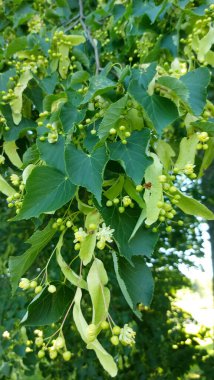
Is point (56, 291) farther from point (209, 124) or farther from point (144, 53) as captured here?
point (144, 53)

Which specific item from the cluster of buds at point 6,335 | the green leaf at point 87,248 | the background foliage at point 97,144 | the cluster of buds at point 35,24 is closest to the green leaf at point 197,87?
Answer: the background foliage at point 97,144

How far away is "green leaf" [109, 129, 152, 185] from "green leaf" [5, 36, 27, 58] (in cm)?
68

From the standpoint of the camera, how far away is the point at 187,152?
1.05 m

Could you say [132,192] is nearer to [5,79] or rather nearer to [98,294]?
[98,294]

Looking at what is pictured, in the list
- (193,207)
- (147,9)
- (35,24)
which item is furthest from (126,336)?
(35,24)

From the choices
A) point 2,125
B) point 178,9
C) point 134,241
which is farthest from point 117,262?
point 178,9

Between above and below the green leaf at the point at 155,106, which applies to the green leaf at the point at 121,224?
below

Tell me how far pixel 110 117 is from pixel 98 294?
13.7 inches

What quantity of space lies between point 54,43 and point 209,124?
71cm

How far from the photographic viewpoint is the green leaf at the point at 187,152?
1030mm

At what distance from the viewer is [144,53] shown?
5.04 ft

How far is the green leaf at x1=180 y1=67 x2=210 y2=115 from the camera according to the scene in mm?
1052

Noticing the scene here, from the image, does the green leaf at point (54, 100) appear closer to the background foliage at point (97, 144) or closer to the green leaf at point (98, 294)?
the background foliage at point (97, 144)

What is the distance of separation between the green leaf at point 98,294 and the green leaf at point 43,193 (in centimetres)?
15
